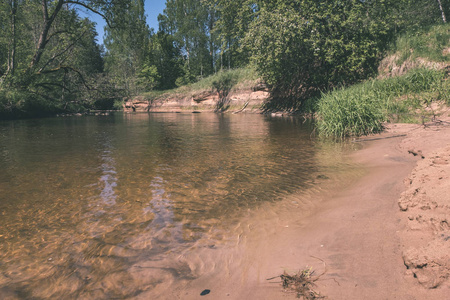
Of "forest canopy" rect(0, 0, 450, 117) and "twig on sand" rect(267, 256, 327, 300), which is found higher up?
"forest canopy" rect(0, 0, 450, 117)

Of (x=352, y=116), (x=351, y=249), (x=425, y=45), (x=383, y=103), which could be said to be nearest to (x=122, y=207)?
(x=351, y=249)

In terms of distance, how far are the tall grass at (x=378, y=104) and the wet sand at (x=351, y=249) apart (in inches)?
215

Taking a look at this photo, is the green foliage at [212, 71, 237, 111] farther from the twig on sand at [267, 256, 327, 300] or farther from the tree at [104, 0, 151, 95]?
the twig on sand at [267, 256, 327, 300]

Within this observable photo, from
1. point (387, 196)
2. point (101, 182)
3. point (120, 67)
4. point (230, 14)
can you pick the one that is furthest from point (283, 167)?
point (120, 67)

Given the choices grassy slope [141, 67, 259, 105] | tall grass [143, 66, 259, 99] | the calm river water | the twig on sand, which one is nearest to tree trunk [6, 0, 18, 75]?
the calm river water

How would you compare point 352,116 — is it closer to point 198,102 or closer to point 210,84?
point 210,84

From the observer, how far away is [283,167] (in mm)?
5723

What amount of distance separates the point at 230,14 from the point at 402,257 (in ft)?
85.2

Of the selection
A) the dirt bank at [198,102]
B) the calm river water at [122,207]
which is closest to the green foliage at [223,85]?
the dirt bank at [198,102]

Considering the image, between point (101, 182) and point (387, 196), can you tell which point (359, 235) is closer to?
point (387, 196)

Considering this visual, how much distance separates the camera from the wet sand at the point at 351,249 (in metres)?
1.89

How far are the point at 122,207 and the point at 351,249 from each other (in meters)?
2.91

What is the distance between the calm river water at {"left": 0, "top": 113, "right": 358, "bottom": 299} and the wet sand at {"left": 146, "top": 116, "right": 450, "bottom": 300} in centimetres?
32

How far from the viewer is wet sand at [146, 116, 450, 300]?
1888 mm
